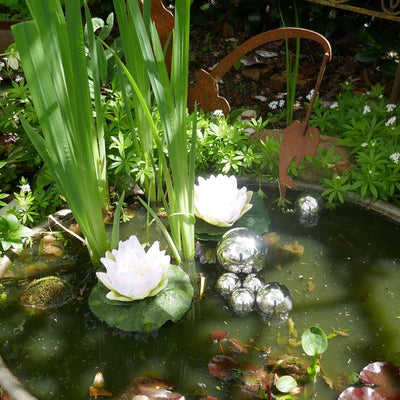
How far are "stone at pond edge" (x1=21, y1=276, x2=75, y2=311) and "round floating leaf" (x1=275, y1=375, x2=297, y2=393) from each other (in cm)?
68

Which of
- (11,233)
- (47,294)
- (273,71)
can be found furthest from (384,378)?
(273,71)

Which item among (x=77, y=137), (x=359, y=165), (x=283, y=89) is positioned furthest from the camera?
(x=283, y=89)

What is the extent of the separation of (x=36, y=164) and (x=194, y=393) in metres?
1.21

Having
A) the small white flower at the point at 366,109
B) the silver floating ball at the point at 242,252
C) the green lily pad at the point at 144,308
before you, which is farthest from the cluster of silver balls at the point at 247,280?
the small white flower at the point at 366,109

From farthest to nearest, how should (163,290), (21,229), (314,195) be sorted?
(314,195), (21,229), (163,290)

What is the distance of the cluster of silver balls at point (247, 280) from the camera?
1371 millimetres

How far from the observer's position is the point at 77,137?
1.28 m

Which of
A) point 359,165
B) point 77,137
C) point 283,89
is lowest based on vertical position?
point 283,89

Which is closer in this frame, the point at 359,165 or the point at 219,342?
the point at 219,342

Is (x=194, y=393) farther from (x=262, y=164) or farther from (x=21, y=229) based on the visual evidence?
(x=262, y=164)

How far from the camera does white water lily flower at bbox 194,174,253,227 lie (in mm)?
1561

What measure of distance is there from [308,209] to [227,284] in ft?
1.58

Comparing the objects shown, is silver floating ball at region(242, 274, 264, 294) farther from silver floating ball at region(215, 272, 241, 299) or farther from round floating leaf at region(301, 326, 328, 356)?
round floating leaf at region(301, 326, 328, 356)

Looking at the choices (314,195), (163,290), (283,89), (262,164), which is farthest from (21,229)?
(283,89)
